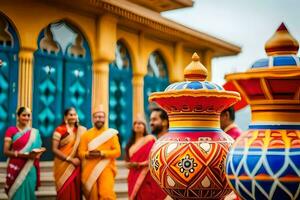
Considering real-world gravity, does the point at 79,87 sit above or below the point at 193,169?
above

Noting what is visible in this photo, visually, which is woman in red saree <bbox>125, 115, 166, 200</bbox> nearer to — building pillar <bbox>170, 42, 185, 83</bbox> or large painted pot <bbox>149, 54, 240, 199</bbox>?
large painted pot <bbox>149, 54, 240, 199</bbox>

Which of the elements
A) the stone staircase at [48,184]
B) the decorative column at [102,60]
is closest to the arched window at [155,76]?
the decorative column at [102,60]

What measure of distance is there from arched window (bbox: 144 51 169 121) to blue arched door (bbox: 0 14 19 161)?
3.91m

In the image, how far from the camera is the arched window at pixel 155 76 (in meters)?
12.0

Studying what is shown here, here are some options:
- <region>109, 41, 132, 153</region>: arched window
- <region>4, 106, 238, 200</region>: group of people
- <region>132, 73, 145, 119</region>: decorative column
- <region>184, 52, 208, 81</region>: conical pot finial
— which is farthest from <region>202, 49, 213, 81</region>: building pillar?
<region>184, 52, 208, 81</region>: conical pot finial

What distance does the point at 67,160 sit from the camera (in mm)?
6855

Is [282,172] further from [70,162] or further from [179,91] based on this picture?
[70,162]

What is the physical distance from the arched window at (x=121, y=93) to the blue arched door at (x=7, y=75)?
2471mm

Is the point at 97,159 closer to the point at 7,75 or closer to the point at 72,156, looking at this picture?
the point at 72,156

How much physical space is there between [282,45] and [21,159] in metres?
5.07

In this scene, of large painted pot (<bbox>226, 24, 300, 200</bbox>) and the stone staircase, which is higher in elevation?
large painted pot (<bbox>226, 24, 300, 200</bbox>)

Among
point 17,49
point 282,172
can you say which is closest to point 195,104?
point 282,172

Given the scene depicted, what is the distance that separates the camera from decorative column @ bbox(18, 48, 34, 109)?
8695 millimetres

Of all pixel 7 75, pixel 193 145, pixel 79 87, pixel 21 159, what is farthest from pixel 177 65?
pixel 193 145
